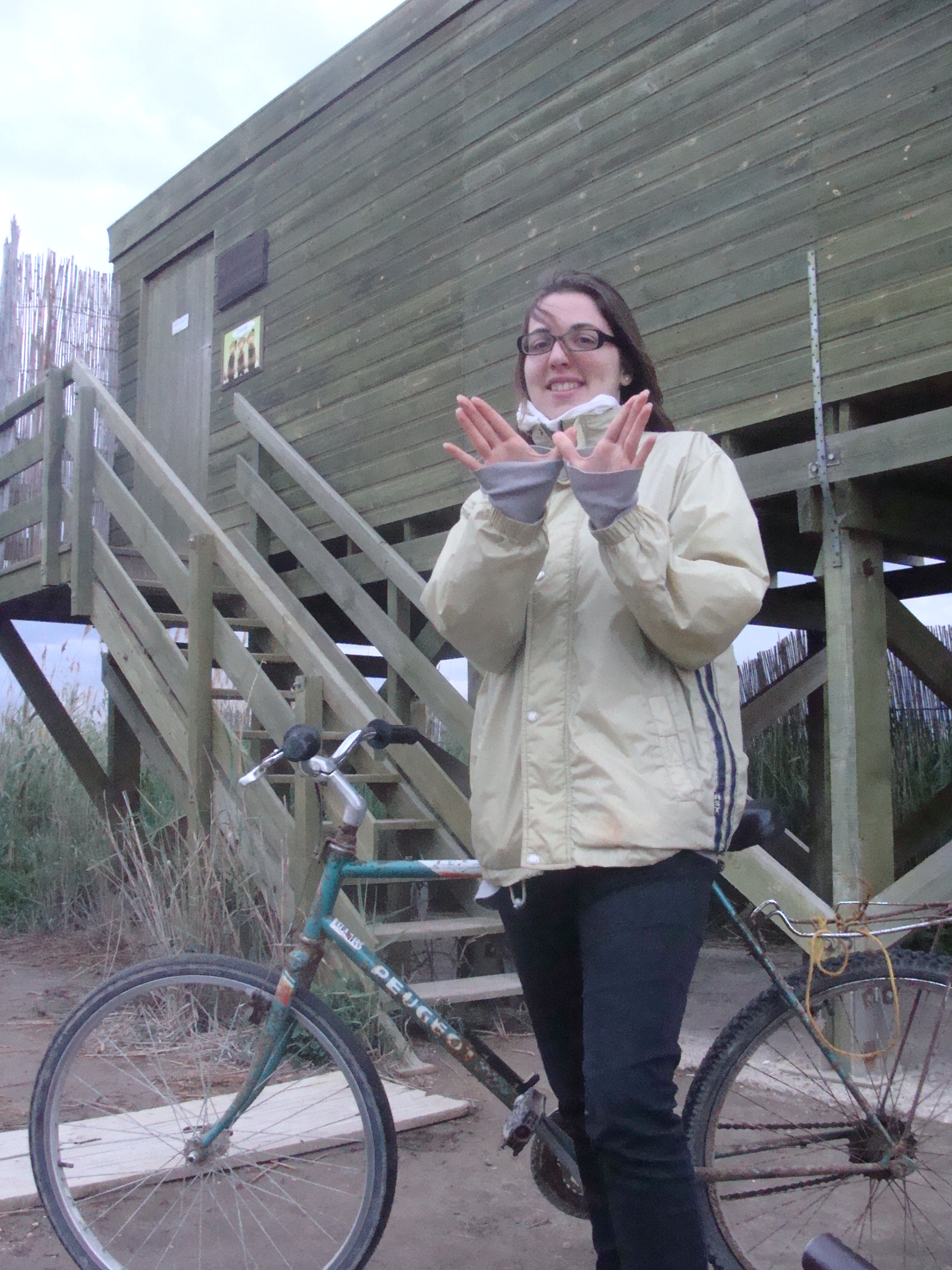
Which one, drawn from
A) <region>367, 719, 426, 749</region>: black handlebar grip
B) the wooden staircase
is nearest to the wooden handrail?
the wooden staircase

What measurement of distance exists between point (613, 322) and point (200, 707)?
3541 millimetres

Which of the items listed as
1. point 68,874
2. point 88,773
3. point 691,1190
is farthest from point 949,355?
point 88,773

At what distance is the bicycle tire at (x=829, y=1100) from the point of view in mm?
2199

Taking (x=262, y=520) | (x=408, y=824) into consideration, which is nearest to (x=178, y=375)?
(x=262, y=520)

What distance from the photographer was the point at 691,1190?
1708 millimetres

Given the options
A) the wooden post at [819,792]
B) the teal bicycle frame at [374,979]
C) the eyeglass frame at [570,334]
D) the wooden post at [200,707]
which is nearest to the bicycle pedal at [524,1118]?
the teal bicycle frame at [374,979]

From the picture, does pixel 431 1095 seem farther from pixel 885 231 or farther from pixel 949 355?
pixel 885 231

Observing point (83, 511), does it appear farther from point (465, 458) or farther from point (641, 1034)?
point (641, 1034)

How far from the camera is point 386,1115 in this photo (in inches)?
89.1

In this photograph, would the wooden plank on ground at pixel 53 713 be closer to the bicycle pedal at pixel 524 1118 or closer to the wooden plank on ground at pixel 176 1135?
the wooden plank on ground at pixel 176 1135

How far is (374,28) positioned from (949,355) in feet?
15.9

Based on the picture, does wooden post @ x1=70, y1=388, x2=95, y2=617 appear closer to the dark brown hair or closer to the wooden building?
the wooden building

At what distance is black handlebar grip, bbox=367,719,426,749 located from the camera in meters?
2.41

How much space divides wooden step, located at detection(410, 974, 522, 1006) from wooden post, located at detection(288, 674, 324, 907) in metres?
0.60
